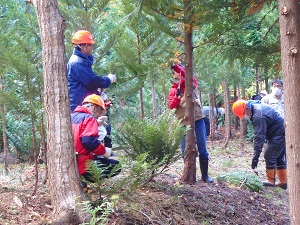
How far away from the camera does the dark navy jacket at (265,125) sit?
725cm

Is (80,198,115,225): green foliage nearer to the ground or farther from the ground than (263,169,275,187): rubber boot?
farther from the ground

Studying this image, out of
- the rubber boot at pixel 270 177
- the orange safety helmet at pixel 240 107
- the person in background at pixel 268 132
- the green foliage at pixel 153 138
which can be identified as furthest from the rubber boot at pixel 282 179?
the green foliage at pixel 153 138

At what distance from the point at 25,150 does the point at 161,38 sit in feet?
16.9

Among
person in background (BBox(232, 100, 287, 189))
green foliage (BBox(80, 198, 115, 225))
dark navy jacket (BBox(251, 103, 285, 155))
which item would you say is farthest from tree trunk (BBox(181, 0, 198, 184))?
green foliage (BBox(80, 198, 115, 225))

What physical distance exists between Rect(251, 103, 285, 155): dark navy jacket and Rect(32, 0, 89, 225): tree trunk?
432cm

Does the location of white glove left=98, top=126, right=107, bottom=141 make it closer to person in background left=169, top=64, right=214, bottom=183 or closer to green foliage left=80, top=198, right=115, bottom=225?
green foliage left=80, top=198, right=115, bottom=225

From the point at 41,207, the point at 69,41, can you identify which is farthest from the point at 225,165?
the point at 41,207

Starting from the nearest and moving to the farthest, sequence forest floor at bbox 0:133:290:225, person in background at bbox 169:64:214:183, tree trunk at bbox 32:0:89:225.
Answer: tree trunk at bbox 32:0:89:225, forest floor at bbox 0:133:290:225, person in background at bbox 169:64:214:183

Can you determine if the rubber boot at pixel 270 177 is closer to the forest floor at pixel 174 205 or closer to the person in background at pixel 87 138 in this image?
the forest floor at pixel 174 205

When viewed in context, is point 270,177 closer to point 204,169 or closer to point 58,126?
point 204,169

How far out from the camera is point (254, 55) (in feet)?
19.3

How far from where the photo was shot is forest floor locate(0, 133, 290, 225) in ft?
13.7

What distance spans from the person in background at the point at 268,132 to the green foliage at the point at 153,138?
2.49 metres

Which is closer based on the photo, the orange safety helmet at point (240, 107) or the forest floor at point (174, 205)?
the forest floor at point (174, 205)
